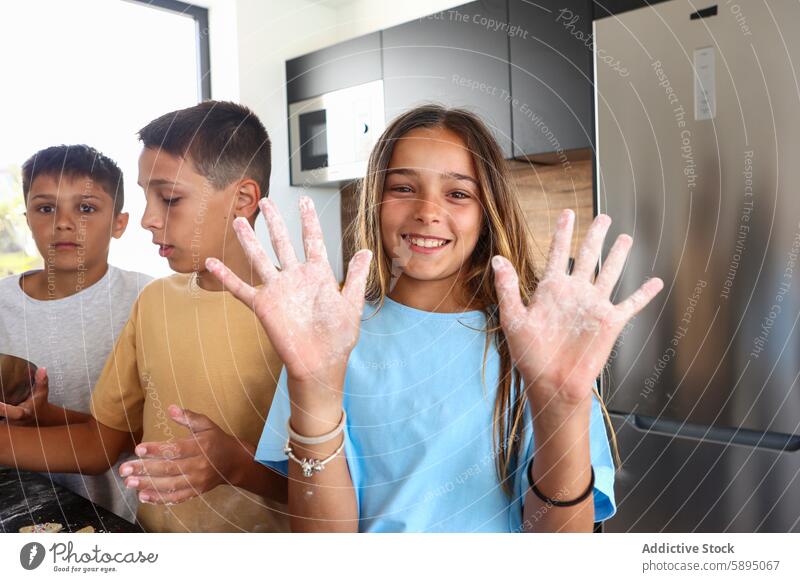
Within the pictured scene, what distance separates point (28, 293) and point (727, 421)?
74 cm

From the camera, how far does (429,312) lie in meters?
0.48

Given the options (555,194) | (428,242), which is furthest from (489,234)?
(555,194)

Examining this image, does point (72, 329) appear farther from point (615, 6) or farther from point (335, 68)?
point (615, 6)

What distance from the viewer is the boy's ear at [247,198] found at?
1.49 ft

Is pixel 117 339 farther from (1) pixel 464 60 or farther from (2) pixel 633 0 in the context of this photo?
(2) pixel 633 0

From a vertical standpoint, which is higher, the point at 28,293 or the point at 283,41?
the point at 283,41

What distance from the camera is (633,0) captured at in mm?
752

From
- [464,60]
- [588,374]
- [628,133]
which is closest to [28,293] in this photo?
[588,374]

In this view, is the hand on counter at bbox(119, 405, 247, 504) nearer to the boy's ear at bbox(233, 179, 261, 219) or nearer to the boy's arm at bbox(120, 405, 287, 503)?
the boy's arm at bbox(120, 405, 287, 503)

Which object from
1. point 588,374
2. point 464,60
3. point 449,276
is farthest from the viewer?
point 464,60

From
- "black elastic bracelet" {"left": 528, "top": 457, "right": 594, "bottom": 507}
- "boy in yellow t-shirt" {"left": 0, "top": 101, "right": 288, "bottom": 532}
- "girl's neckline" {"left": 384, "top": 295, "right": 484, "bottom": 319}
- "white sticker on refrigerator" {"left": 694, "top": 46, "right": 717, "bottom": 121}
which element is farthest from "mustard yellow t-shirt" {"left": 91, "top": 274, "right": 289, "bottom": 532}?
"white sticker on refrigerator" {"left": 694, "top": 46, "right": 717, "bottom": 121}

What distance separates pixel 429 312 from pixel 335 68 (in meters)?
0.22

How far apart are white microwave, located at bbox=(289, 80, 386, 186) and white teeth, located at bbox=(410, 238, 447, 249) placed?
0.22ft

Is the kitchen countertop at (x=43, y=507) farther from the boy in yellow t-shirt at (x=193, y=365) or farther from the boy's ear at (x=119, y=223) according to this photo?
the boy's ear at (x=119, y=223)
